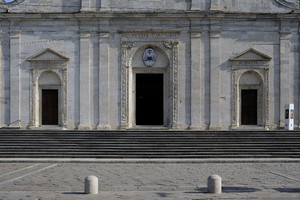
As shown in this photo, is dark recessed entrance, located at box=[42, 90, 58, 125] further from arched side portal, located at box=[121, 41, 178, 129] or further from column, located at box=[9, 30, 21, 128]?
arched side portal, located at box=[121, 41, 178, 129]

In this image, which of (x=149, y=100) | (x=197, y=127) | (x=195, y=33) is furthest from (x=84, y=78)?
(x=197, y=127)

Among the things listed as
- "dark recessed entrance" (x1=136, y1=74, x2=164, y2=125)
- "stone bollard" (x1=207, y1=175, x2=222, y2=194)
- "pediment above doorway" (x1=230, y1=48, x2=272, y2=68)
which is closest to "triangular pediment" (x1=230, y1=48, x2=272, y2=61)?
"pediment above doorway" (x1=230, y1=48, x2=272, y2=68)

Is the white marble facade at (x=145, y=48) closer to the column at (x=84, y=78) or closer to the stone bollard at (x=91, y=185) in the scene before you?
the column at (x=84, y=78)

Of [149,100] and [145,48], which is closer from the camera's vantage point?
[145,48]

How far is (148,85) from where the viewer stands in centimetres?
3784

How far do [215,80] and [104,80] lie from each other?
740 cm

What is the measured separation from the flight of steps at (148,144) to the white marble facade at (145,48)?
155 inches

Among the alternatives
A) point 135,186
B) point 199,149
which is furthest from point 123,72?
point 135,186

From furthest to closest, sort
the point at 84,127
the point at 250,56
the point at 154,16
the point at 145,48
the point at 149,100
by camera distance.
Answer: the point at 149,100 → the point at 145,48 → the point at 250,56 → the point at 84,127 → the point at 154,16

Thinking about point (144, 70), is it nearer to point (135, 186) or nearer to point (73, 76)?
point (73, 76)

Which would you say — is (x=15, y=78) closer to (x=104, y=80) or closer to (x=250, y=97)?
(x=104, y=80)

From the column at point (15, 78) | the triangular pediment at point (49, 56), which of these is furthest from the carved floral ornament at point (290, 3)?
the column at point (15, 78)

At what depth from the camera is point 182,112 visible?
3669 centimetres

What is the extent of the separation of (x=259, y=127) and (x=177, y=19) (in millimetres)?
9098
